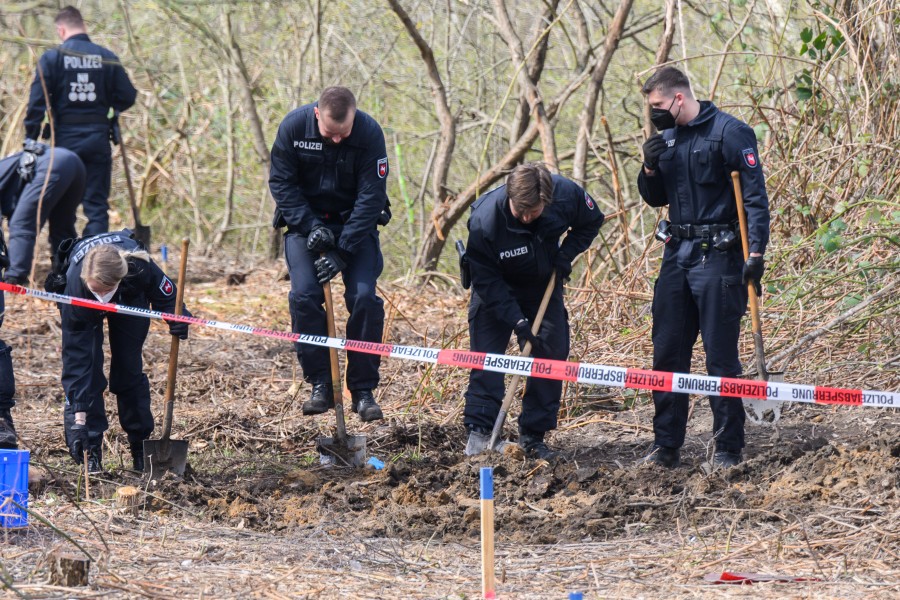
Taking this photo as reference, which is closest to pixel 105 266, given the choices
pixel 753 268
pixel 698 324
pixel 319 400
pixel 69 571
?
pixel 319 400

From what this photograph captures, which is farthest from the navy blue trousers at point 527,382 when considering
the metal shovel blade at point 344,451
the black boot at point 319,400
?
the black boot at point 319,400

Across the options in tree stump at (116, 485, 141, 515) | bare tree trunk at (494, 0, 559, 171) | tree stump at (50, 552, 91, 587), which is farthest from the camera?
bare tree trunk at (494, 0, 559, 171)

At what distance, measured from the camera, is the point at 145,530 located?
16.4 feet

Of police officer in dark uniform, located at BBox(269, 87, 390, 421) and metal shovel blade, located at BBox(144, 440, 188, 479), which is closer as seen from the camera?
metal shovel blade, located at BBox(144, 440, 188, 479)

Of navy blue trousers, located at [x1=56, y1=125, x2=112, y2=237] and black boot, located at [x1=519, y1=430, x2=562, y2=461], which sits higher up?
navy blue trousers, located at [x1=56, y1=125, x2=112, y2=237]

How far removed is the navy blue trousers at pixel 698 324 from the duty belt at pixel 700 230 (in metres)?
0.04

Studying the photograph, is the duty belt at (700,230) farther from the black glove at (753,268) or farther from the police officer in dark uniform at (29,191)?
the police officer in dark uniform at (29,191)

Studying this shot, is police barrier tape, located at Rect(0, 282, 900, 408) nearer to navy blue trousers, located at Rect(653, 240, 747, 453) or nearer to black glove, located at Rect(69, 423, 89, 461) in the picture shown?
navy blue trousers, located at Rect(653, 240, 747, 453)

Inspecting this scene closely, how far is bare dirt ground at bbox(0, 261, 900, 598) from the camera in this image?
4281 millimetres

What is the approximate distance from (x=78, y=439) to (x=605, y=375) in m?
2.86

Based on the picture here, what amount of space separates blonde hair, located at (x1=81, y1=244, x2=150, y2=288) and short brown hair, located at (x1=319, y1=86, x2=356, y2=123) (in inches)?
54.1

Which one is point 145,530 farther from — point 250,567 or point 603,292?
point 603,292

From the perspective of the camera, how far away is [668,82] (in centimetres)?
584

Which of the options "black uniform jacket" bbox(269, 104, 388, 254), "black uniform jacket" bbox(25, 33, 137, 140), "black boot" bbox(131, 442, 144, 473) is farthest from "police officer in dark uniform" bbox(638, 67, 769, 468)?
"black uniform jacket" bbox(25, 33, 137, 140)
